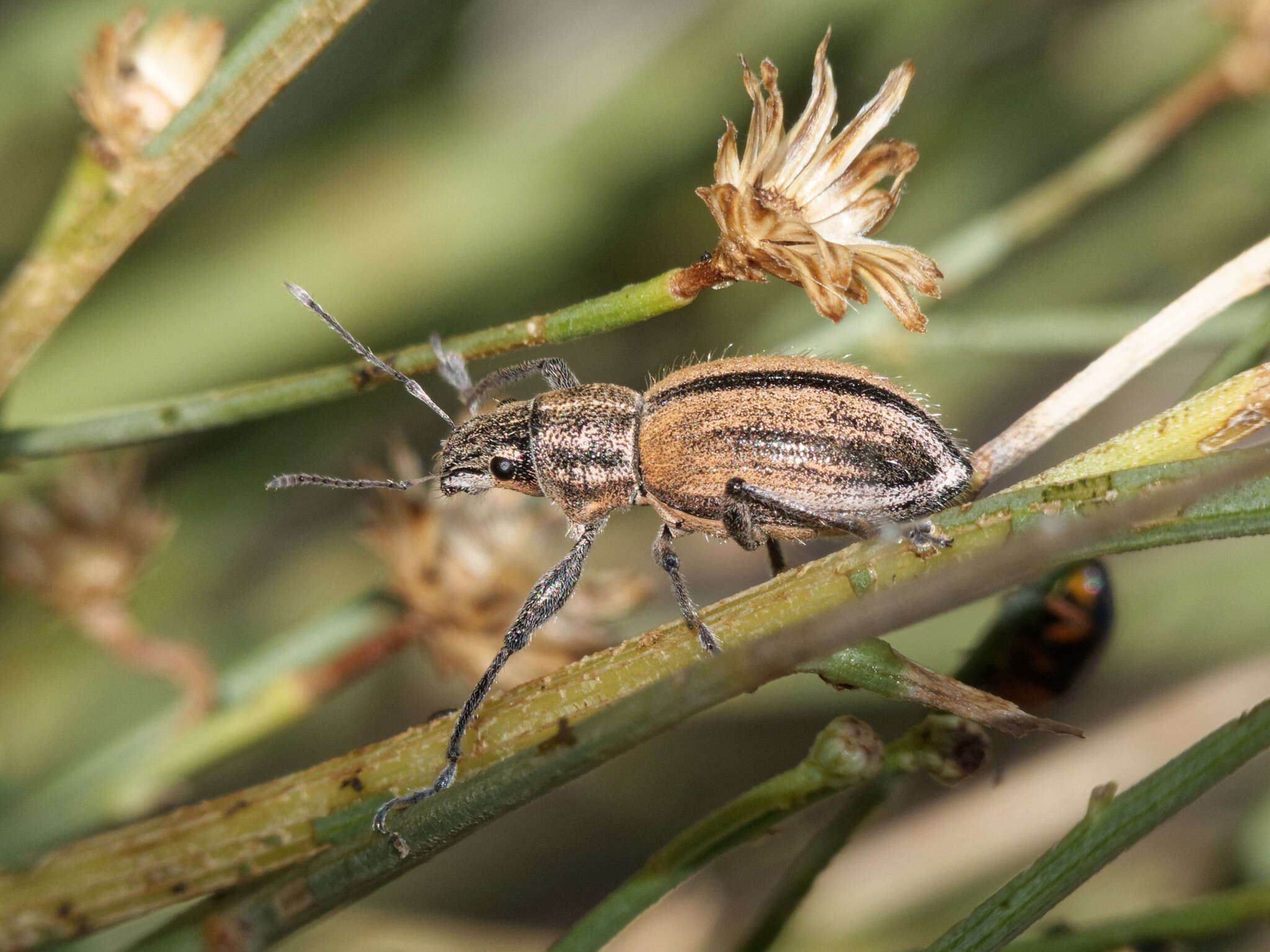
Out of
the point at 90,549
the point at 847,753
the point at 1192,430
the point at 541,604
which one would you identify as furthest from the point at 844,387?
the point at 90,549

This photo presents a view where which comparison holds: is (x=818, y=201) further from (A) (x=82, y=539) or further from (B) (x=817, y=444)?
(A) (x=82, y=539)

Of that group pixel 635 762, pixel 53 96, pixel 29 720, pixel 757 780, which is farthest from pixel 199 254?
pixel 757 780

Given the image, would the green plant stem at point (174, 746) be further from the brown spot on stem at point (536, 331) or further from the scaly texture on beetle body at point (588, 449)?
the brown spot on stem at point (536, 331)

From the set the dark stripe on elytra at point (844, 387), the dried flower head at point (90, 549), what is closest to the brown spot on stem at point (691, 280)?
the dark stripe on elytra at point (844, 387)

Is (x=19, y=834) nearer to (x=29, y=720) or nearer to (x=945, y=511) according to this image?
(x=29, y=720)

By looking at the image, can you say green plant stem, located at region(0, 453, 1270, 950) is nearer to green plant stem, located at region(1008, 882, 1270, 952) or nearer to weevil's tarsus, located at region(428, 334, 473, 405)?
green plant stem, located at region(1008, 882, 1270, 952)

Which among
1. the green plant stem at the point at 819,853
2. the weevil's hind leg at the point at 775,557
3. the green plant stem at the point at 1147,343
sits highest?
the weevil's hind leg at the point at 775,557
